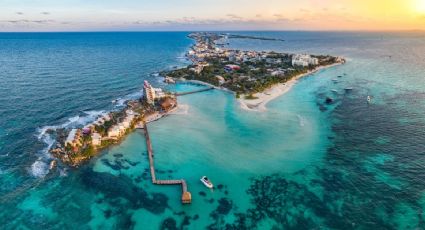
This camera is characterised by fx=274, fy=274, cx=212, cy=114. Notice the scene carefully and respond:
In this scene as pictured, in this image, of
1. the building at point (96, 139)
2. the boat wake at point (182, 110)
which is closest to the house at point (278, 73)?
the boat wake at point (182, 110)

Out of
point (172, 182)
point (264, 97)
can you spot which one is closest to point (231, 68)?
point (264, 97)

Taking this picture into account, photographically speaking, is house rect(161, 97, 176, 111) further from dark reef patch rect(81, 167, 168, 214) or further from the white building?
dark reef patch rect(81, 167, 168, 214)

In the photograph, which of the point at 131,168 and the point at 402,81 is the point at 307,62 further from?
the point at 131,168

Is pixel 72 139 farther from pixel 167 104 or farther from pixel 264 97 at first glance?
pixel 264 97

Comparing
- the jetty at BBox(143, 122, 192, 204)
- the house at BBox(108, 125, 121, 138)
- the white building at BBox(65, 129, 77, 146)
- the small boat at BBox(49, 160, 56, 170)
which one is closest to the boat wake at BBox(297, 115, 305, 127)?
the jetty at BBox(143, 122, 192, 204)

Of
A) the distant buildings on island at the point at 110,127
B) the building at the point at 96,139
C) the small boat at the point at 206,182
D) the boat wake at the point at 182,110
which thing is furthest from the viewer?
the boat wake at the point at 182,110

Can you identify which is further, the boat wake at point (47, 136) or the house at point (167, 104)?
the house at point (167, 104)

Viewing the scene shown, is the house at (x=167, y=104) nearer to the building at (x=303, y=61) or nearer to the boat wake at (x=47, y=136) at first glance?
the boat wake at (x=47, y=136)
